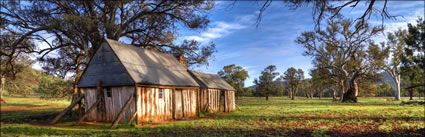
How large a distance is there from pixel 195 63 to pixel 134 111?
1298 centimetres

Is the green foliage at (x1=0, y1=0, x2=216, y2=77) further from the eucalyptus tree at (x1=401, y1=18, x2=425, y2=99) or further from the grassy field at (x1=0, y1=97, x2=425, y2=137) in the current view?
the eucalyptus tree at (x1=401, y1=18, x2=425, y2=99)

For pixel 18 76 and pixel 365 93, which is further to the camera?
pixel 365 93

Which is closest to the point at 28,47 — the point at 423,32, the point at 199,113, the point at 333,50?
the point at 199,113

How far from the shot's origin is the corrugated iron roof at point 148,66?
48.8 feet

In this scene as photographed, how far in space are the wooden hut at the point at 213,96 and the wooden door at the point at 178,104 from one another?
3985 millimetres

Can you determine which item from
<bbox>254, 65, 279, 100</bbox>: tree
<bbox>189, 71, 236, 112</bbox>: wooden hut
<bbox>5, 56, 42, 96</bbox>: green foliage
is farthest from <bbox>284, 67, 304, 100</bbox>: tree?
<bbox>5, 56, 42, 96</bbox>: green foliage

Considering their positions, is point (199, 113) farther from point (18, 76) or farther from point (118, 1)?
point (18, 76)

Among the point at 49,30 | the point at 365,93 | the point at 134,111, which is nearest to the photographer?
the point at 134,111

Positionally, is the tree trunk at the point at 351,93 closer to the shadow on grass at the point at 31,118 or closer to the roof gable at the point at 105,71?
the roof gable at the point at 105,71

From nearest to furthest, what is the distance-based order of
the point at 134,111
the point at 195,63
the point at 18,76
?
the point at 134,111 < the point at 195,63 < the point at 18,76

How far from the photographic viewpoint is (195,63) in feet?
86.0

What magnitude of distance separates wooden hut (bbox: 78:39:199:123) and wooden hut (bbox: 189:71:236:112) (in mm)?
3816

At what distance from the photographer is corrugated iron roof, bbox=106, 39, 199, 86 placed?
14.9 m

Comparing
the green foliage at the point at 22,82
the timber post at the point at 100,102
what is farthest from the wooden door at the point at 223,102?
the green foliage at the point at 22,82
